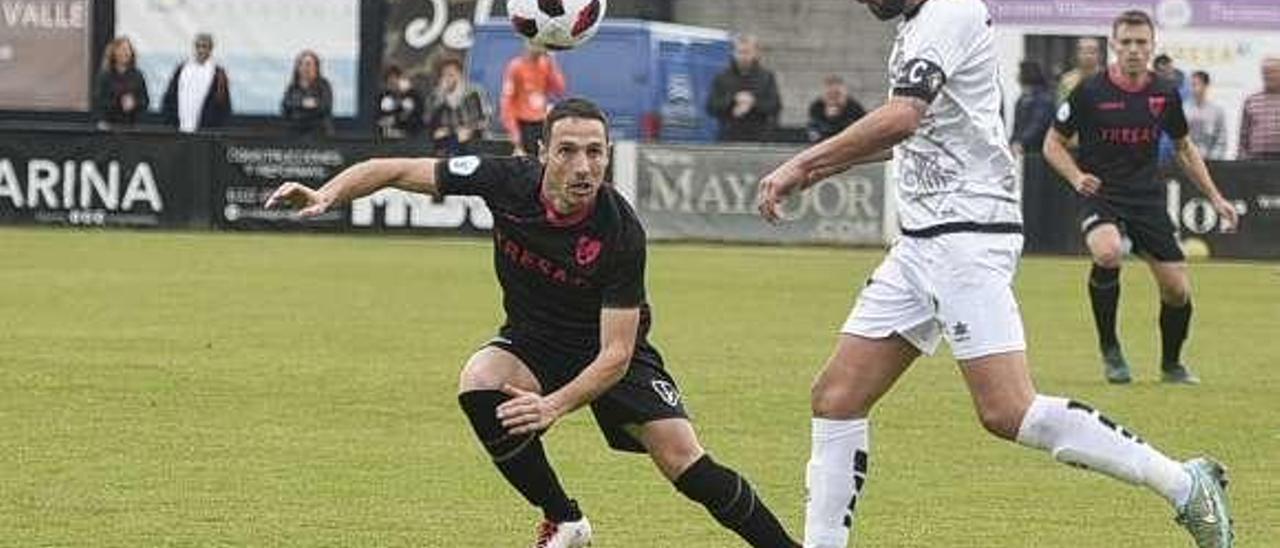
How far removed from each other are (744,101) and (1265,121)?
19.0ft

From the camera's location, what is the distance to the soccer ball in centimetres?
1205

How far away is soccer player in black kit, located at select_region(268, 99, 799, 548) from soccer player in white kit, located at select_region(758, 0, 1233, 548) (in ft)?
1.40

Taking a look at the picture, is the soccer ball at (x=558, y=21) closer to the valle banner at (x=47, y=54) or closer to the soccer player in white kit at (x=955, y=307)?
the soccer player in white kit at (x=955, y=307)

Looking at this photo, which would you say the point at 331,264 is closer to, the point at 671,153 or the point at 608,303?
the point at 671,153

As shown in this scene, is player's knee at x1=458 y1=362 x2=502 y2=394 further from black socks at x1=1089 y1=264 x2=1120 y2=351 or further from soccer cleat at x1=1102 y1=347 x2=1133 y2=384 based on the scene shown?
black socks at x1=1089 y1=264 x2=1120 y2=351

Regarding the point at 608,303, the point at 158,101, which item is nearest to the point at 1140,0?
the point at 158,101

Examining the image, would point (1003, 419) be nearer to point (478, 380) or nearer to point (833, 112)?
point (478, 380)

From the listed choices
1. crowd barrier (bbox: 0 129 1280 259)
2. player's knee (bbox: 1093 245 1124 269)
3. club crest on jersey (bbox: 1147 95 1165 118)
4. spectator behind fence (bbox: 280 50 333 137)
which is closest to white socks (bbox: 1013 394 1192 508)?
player's knee (bbox: 1093 245 1124 269)

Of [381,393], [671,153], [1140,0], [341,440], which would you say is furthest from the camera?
[1140,0]

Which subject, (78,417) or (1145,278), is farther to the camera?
(1145,278)

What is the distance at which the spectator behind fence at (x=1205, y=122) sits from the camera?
32.3 metres

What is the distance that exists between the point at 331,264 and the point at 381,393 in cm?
1147

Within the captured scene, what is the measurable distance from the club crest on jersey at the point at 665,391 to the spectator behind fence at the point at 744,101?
78.3 feet

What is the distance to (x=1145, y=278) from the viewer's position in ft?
91.4
